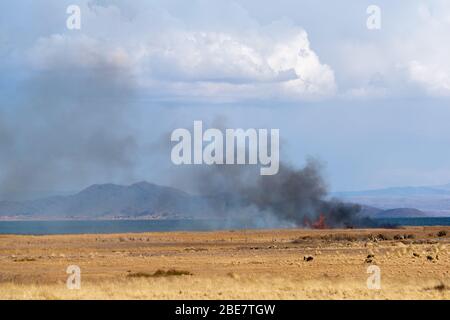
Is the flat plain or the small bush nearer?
the flat plain

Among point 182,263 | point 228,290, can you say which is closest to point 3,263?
point 182,263

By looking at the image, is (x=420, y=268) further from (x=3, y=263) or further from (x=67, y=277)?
(x=3, y=263)

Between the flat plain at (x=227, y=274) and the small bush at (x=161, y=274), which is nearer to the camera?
the flat plain at (x=227, y=274)

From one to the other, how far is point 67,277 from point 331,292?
64.5ft

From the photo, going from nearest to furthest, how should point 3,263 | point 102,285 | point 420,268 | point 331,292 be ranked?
point 331,292 → point 102,285 → point 420,268 → point 3,263

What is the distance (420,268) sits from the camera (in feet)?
189

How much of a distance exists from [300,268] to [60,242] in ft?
192
